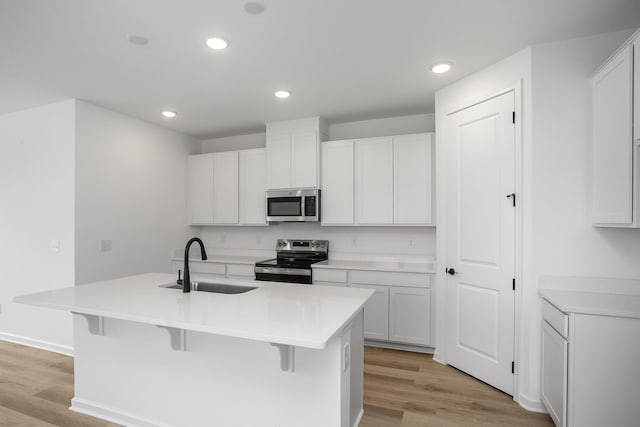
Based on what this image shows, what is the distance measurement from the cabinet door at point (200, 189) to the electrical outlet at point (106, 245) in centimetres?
128

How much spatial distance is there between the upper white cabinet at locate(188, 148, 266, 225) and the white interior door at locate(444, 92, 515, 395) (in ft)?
8.08

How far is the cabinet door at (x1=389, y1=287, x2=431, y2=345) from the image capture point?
136 inches

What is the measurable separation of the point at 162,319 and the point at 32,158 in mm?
3342

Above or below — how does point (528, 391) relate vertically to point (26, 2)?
below

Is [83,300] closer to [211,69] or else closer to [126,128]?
[211,69]

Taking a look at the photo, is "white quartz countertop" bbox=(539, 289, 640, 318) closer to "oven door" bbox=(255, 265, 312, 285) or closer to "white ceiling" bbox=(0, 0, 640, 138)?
"white ceiling" bbox=(0, 0, 640, 138)

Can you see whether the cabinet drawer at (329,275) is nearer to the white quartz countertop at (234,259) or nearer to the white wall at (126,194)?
the white quartz countertop at (234,259)

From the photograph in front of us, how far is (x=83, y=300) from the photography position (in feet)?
6.73

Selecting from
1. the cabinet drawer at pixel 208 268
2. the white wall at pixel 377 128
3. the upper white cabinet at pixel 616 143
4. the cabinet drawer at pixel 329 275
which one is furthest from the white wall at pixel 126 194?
the upper white cabinet at pixel 616 143

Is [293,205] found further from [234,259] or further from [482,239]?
[482,239]

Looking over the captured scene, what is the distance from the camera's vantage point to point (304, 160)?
4.19 metres

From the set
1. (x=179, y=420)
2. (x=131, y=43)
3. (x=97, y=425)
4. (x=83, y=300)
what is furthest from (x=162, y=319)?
(x=131, y=43)

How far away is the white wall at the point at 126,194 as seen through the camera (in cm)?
354

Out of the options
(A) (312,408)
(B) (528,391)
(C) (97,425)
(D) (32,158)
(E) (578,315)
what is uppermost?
(D) (32,158)
